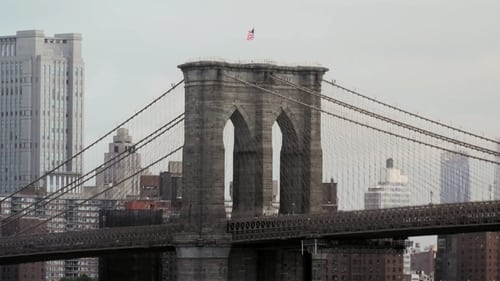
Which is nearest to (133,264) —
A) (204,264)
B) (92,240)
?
(92,240)

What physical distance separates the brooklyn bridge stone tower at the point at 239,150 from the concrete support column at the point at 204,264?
6 centimetres

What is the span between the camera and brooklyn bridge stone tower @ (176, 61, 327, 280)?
151m

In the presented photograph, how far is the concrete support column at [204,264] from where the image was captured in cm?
15062

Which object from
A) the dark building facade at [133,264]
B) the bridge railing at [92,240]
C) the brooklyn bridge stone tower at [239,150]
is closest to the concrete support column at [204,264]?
the brooklyn bridge stone tower at [239,150]

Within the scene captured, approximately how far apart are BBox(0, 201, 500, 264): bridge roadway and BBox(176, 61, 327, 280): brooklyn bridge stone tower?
176cm

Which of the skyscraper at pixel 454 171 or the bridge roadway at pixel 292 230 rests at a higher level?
the skyscraper at pixel 454 171

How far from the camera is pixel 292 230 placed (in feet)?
479

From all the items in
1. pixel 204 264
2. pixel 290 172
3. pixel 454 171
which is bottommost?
pixel 204 264

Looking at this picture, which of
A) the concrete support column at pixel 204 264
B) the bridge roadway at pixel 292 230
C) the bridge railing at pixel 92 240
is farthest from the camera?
the bridge railing at pixel 92 240

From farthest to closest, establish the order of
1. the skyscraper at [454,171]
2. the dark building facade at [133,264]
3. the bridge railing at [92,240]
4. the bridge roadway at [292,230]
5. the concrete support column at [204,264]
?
the dark building facade at [133,264] → the bridge railing at [92,240] → the concrete support column at [204,264] → the skyscraper at [454,171] → the bridge roadway at [292,230]

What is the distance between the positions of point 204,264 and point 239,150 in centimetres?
715

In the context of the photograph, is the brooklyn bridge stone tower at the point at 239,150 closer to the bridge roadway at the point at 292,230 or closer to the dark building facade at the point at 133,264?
the bridge roadway at the point at 292,230

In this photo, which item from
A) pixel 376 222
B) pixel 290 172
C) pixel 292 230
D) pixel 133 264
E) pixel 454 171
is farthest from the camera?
pixel 133 264

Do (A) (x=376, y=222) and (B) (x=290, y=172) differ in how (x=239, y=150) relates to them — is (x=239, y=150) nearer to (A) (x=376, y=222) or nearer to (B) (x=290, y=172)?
(B) (x=290, y=172)
